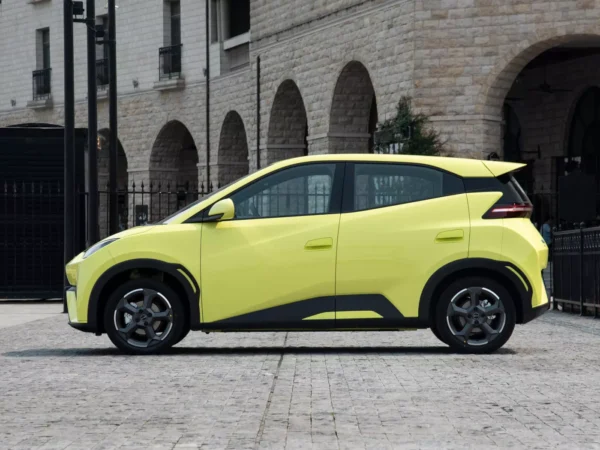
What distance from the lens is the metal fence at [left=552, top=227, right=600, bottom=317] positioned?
62.0ft

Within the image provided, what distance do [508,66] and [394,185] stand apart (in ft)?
54.3

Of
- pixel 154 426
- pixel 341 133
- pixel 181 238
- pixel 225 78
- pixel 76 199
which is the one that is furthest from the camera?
pixel 225 78

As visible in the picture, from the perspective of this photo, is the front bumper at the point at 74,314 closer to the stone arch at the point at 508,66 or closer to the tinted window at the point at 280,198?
the tinted window at the point at 280,198

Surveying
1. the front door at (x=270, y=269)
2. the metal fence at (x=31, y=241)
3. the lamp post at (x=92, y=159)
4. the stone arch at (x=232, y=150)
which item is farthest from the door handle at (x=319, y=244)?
the stone arch at (x=232, y=150)

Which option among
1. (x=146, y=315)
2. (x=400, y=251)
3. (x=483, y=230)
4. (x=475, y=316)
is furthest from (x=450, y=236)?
(x=146, y=315)

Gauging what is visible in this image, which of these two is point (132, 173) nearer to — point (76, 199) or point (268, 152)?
point (268, 152)

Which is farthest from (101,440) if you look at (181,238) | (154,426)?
(181,238)

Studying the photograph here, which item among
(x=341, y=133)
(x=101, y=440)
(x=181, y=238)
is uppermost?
(x=341, y=133)

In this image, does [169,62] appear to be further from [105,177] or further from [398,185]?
[398,185]

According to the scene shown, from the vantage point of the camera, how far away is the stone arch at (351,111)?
3431 centimetres

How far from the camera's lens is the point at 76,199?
24.6 metres

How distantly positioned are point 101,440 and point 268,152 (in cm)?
3134

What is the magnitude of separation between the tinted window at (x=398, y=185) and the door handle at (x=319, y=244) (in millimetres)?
372

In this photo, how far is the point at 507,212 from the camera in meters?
13.1
